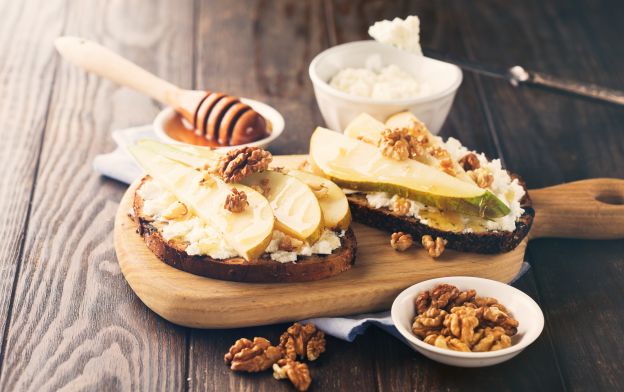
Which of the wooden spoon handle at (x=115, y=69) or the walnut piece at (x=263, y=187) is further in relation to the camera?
the wooden spoon handle at (x=115, y=69)

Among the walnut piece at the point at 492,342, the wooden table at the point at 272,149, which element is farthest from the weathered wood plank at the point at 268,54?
the walnut piece at the point at 492,342

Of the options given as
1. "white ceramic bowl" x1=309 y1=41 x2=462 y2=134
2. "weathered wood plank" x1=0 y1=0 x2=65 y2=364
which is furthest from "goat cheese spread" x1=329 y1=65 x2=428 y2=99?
"weathered wood plank" x1=0 y1=0 x2=65 y2=364

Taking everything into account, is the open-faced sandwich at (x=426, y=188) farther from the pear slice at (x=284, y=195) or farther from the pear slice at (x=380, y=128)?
the pear slice at (x=284, y=195)

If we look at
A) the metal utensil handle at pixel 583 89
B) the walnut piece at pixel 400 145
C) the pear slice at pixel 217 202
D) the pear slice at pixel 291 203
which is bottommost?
the metal utensil handle at pixel 583 89

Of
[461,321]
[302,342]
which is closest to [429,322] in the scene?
[461,321]

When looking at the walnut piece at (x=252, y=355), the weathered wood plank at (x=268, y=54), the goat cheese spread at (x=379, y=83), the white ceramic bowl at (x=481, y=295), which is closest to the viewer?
the white ceramic bowl at (x=481, y=295)
